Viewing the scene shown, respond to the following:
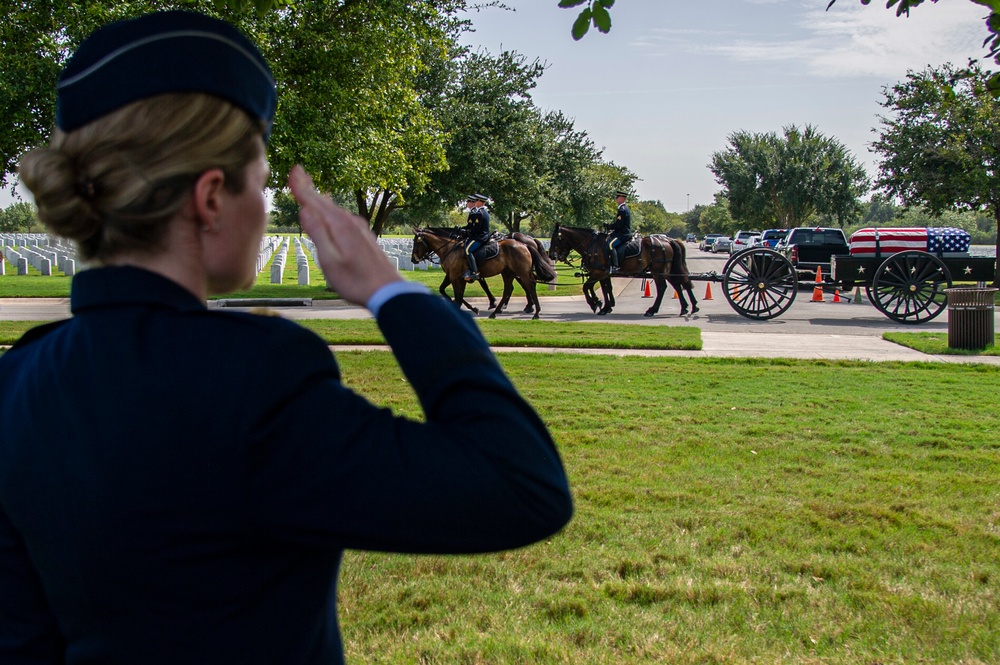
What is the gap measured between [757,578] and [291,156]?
51.0ft

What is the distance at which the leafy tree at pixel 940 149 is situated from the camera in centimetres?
2753

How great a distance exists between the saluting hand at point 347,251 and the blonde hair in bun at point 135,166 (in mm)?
109

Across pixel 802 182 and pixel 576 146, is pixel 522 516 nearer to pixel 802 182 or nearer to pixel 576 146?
pixel 576 146

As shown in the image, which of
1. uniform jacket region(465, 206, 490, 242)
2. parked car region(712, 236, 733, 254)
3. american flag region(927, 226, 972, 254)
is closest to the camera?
american flag region(927, 226, 972, 254)

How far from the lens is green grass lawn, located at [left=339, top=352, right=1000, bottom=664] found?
12.1 feet

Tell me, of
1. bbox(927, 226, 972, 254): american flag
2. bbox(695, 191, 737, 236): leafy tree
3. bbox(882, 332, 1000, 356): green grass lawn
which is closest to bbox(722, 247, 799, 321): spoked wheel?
bbox(927, 226, 972, 254): american flag

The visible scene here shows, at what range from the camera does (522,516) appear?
44.9 inches

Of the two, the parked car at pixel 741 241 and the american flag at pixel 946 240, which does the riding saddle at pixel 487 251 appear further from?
the parked car at pixel 741 241

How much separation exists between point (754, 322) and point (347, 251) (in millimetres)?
18154

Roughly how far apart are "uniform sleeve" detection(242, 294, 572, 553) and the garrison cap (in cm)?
37

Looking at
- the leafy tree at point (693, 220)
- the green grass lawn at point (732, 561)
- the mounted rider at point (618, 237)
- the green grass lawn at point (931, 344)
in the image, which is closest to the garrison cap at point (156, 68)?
the green grass lawn at point (732, 561)

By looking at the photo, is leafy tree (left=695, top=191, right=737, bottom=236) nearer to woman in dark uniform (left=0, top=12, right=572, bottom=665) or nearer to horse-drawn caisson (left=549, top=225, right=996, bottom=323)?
horse-drawn caisson (left=549, top=225, right=996, bottom=323)

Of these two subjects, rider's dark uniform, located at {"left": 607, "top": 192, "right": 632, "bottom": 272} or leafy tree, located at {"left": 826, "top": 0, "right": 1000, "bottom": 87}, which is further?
rider's dark uniform, located at {"left": 607, "top": 192, "right": 632, "bottom": 272}

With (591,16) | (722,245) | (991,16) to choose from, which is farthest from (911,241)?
(722,245)
